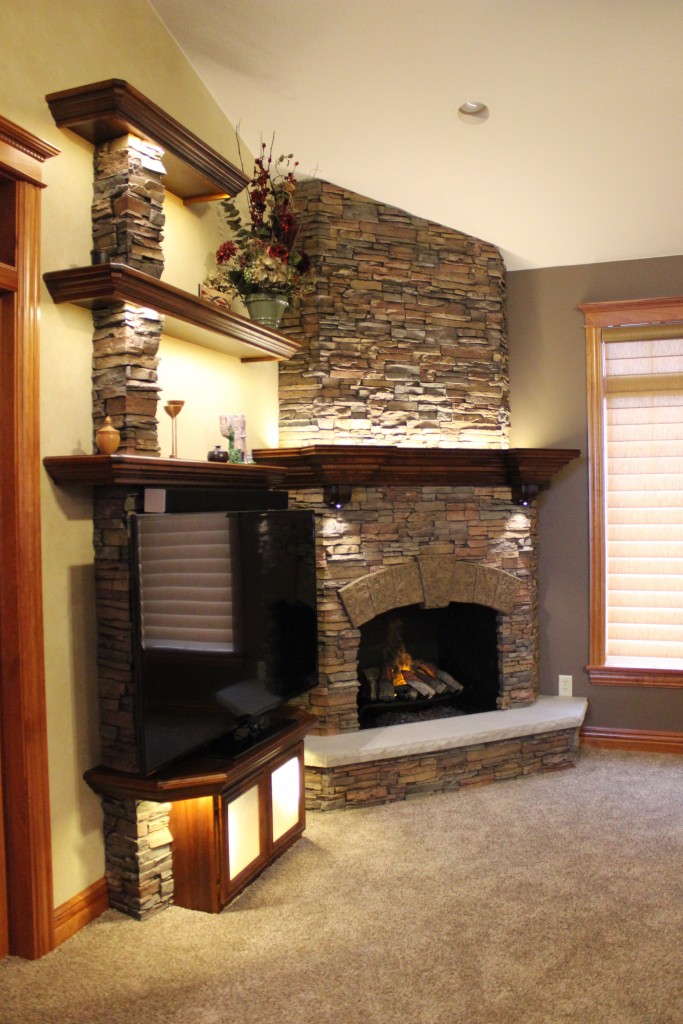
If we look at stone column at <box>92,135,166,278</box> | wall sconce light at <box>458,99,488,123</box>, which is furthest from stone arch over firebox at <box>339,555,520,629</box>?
wall sconce light at <box>458,99,488,123</box>

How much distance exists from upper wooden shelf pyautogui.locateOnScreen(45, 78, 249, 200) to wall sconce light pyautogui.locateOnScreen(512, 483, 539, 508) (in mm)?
2181

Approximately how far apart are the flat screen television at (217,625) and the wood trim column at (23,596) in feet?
→ 1.02

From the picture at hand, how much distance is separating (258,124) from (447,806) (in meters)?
3.31

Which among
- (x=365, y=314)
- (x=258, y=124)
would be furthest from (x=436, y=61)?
(x=365, y=314)

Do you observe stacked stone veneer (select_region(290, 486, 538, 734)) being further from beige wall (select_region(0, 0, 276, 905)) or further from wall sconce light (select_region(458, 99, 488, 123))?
wall sconce light (select_region(458, 99, 488, 123))

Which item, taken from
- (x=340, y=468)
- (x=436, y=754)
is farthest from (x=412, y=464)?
(x=436, y=754)

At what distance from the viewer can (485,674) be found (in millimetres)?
4570

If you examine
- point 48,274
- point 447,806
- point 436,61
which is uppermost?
point 436,61

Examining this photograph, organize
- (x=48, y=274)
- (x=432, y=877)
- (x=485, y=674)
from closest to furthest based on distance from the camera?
(x=48, y=274)
(x=432, y=877)
(x=485, y=674)

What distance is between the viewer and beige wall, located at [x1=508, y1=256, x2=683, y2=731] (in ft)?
15.3

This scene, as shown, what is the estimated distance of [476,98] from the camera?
3.38 m

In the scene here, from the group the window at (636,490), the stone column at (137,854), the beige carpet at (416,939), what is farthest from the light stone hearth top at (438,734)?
the stone column at (137,854)

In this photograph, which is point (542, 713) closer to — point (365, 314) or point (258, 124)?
point (365, 314)

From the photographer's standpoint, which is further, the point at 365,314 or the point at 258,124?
the point at 365,314
